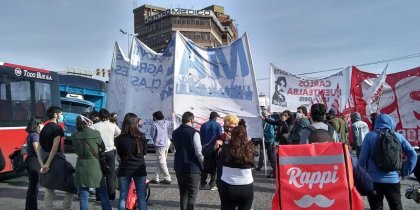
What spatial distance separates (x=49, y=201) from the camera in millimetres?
6156

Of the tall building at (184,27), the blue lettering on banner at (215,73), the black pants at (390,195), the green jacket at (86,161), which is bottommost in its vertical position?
the black pants at (390,195)

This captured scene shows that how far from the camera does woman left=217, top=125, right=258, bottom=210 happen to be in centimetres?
451

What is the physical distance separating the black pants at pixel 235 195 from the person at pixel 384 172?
1408 millimetres

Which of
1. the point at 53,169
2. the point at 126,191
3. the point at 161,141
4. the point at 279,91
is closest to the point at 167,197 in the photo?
the point at 161,141

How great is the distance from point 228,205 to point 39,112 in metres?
8.72

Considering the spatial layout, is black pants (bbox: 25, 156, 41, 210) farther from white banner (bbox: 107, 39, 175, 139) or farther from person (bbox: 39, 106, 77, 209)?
white banner (bbox: 107, 39, 175, 139)

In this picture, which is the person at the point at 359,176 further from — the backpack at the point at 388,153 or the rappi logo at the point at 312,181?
the backpack at the point at 388,153

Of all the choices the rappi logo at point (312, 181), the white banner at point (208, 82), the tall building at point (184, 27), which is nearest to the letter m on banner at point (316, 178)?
the rappi logo at point (312, 181)

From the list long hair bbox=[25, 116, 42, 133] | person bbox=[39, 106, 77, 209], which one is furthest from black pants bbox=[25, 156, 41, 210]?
person bbox=[39, 106, 77, 209]

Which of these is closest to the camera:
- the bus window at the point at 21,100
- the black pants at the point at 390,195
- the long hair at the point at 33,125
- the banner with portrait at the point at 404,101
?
the black pants at the point at 390,195

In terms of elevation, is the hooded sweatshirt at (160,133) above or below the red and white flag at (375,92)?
below

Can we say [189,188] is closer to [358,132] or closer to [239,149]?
[239,149]

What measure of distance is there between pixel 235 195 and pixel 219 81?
5.41m

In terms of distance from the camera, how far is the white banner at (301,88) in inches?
541
